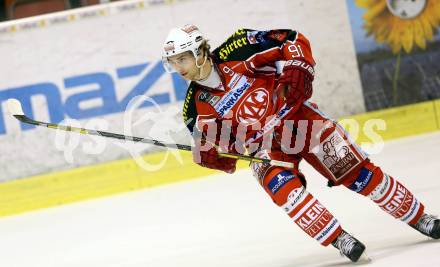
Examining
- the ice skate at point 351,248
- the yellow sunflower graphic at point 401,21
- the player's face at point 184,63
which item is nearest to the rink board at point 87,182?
the yellow sunflower graphic at point 401,21

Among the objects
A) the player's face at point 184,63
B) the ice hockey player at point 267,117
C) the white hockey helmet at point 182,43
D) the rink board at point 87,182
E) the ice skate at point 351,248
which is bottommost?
the rink board at point 87,182

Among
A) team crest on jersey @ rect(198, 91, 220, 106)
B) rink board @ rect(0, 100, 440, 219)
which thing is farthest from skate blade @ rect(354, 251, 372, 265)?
rink board @ rect(0, 100, 440, 219)

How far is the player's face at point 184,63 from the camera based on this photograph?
382 centimetres

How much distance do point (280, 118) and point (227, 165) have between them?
0.33 metres

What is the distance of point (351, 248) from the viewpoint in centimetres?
365

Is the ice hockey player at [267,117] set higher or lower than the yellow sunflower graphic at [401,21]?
higher

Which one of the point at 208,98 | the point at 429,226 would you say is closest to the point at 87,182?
the point at 208,98

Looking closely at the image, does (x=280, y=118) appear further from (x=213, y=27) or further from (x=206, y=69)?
(x=213, y=27)

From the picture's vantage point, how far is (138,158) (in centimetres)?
750

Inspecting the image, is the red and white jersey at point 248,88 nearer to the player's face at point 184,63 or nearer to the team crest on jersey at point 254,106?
the team crest on jersey at point 254,106

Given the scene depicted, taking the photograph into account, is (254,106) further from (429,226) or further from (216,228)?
(216,228)

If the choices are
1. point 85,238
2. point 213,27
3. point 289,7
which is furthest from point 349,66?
point 85,238

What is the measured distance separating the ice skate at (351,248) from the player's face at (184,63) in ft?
3.15

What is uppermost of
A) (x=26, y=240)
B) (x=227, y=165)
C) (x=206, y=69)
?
(x=206, y=69)
